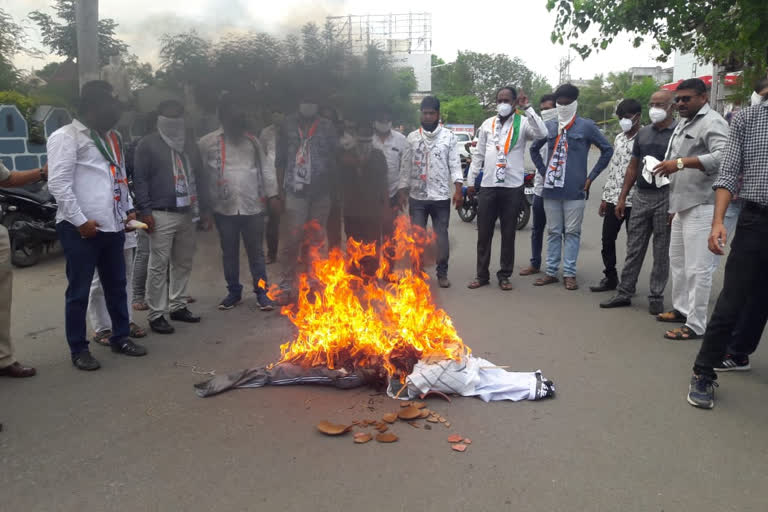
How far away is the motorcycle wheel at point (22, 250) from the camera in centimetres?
801

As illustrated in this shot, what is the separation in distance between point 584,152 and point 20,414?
19.6ft

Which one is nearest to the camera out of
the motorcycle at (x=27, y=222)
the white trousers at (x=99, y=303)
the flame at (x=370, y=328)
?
the flame at (x=370, y=328)

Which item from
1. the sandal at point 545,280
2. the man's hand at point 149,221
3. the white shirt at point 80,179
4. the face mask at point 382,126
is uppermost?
the face mask at point 382,126

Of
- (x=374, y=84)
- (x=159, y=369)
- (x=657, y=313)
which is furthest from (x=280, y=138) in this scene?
(x=657, y=313)

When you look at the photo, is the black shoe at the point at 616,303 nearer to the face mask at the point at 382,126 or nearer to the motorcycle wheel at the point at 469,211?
the face mask at the point at 382,126

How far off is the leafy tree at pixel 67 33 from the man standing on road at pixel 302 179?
1581mm

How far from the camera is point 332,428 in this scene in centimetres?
335

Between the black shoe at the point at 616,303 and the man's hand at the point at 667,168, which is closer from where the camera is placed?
the man's hand at the point at 667,168

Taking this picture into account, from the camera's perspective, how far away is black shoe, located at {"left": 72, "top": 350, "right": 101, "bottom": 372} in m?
4.36

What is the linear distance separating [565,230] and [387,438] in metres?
4.39

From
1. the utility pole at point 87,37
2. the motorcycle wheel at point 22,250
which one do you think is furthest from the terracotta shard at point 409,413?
the motorcycle wheel at point 22,250

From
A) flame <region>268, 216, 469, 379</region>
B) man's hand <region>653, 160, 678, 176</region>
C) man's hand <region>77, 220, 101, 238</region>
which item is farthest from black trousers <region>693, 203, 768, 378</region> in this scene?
man's hand <region>77, 220, 101, 238</region>

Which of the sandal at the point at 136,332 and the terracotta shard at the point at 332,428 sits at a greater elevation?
the sandal at the point at 136,332

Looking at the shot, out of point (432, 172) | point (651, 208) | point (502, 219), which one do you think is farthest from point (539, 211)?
point (651, 208)
